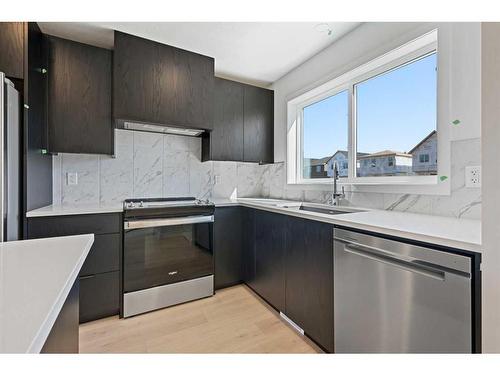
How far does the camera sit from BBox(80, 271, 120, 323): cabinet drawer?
171cm

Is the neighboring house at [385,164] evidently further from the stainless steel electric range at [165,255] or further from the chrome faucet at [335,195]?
the stainless steel electric range at [165,255]

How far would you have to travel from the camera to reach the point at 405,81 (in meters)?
1.66

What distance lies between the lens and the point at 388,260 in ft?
3.47

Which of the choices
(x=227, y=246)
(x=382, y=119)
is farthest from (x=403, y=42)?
(x=227, y=246)

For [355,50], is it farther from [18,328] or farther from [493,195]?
[18,328]

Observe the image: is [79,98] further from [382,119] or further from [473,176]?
[473,176]

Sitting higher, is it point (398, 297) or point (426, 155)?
point (426, 155)

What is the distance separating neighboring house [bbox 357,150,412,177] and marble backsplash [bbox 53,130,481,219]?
0.67 ft

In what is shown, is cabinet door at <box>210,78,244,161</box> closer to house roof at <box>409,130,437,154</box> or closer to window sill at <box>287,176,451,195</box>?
window sill at <box>287,176,451,195</box>

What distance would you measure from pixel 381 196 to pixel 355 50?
120 centimetres

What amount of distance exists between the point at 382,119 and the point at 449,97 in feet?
1.69

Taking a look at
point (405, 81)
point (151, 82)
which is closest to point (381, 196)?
point (405, 81)

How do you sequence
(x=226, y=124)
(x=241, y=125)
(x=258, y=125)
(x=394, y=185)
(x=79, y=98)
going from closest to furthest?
(x=394, y=185), (x=79, y=98), (x=226, y=124), (x=241, y=125), (x=258, y=125)

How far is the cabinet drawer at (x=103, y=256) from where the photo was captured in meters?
1.72
